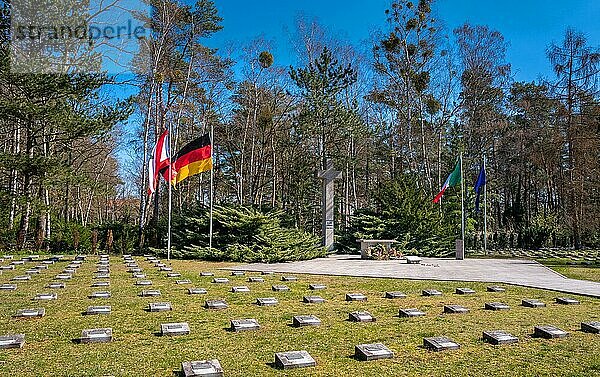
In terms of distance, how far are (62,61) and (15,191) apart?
5.30 m

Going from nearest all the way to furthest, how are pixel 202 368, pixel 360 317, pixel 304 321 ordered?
pixel 202 368, pixel 304 321, pixel 360 317

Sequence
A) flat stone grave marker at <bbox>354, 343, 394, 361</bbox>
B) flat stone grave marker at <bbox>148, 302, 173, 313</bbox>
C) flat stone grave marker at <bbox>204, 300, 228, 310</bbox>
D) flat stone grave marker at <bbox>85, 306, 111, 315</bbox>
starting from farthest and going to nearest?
1. flat stone grave marker at <bbox>204, 300, 228, 310</bbox>
2. flat stone grave marker at <bbox>148, 302, 173, 313</bbox>
3. flat stone grave marker at <bbox>85, 306, 111, 315</bbox>
4. flat stone grave marker at <bbox>354, 343, 394, 361</bbox>

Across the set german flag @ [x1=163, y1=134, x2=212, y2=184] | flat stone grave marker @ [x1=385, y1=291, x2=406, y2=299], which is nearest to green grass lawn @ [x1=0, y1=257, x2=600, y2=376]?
flat stone grave marker @ [x1=385, y1=291, x2=406, y2=299]

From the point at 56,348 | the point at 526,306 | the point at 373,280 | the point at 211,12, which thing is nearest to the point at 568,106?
the point at 211,12

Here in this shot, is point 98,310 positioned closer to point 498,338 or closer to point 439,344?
point 439,344

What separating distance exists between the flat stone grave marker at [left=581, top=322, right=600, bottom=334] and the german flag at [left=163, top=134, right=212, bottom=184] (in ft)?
39.2

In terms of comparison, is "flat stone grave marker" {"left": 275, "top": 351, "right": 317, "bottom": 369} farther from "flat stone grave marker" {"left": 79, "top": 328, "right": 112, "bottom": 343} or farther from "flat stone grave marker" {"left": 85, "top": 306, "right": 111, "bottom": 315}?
"flat stone grave marker" {"left": 85, "top": 306, "right": 111, "bottom": 315}

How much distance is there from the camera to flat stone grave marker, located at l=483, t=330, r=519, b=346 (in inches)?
201

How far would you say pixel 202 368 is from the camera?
398 cm

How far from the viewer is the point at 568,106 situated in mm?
26766

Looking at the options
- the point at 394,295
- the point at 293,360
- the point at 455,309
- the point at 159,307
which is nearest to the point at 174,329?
the point at 159,307

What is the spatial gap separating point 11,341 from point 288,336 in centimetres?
273

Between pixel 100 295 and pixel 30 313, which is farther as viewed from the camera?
pixel 100 295

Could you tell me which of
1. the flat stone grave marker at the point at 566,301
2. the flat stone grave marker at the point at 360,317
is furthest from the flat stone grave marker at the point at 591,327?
the flat stone grave marker at the point at 360,317
